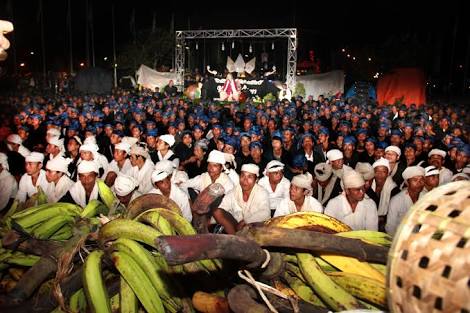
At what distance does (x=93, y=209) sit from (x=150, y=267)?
110cm

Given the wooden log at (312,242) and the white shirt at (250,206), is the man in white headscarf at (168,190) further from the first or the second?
the wooden log at (312,242)

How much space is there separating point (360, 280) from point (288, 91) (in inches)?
946

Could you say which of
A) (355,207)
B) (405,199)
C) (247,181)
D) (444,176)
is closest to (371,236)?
(355,207)

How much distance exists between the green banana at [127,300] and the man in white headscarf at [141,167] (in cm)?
492

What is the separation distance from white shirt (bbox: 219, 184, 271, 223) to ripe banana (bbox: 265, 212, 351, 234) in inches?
113

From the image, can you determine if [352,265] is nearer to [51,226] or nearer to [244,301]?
[244,301]

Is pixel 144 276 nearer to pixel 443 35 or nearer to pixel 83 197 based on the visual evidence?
pixel 83 197

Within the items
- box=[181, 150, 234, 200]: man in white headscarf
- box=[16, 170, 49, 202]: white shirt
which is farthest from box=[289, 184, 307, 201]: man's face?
box=[16, 170, 49, 202]: white shirt

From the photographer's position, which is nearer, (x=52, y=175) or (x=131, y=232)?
(x=131, y=232)

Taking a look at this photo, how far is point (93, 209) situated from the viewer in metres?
3.15

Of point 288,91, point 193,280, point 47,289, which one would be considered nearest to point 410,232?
point 193,280

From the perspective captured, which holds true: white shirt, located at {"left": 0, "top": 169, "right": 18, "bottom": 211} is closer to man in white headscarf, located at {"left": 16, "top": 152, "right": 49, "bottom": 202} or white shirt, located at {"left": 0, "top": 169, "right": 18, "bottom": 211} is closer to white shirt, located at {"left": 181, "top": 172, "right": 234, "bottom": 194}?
man in white headscarf, located at {"left": 16, "top": 152, "right": 49, "bottom": 202}

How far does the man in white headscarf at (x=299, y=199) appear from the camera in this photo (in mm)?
5301

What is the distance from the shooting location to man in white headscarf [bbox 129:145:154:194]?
716 centimetres
